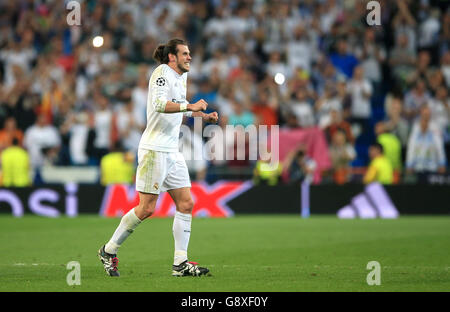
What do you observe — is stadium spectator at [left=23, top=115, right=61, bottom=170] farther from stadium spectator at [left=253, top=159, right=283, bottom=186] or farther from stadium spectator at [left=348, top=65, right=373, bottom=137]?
stadium spectator at [left=348, top=65, right=373, bottom=137]

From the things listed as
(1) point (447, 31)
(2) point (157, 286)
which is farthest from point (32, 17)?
(2) point (157, 286)

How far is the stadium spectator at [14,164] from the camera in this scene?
19938 millimetres

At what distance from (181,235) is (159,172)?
75cm

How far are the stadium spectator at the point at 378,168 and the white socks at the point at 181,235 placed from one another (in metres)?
9.95

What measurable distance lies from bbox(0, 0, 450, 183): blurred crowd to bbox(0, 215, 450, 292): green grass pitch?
2346 millimetres

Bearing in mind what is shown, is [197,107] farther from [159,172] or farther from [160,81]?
[159,172]

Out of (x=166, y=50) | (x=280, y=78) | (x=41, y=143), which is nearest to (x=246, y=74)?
(x=41, y=143)

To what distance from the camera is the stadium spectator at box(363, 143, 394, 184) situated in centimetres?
1902

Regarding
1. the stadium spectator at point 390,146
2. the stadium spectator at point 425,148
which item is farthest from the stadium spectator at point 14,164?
the stadium spectator at point 425,148

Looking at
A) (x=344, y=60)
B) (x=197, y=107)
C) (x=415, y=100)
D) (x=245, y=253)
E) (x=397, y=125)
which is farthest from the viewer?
(x=344, y=60)

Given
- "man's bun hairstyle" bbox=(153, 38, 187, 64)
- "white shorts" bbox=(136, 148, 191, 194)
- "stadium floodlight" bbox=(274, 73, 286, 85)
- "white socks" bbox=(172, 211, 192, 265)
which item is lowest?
"white socks" bbox=(172, 211, 192, 265)

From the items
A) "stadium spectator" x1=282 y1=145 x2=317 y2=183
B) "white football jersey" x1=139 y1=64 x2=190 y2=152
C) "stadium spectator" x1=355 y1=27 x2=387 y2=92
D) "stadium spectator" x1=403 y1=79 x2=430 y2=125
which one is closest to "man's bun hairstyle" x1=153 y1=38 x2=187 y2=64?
"white football jersey" x1=139 y1=64 x2=190 y2=152

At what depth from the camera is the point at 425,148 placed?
19.4m

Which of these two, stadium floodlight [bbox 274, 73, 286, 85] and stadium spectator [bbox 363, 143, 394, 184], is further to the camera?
stadium spectator [bbox 363, 143, 394, 184]
